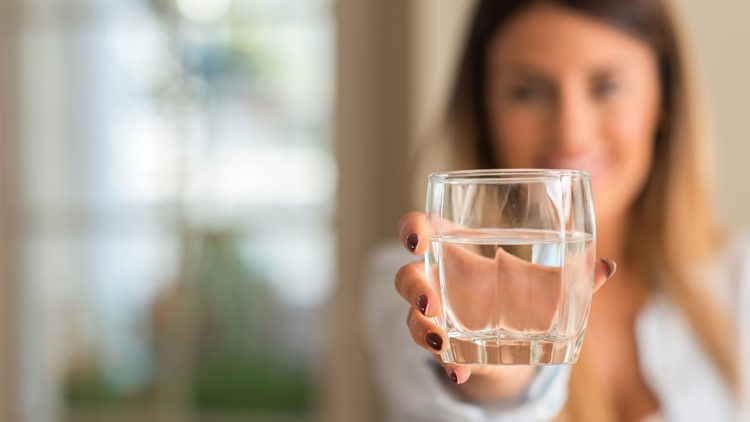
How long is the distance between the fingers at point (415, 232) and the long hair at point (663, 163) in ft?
2.64

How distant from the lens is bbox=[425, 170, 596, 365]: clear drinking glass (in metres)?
0.58

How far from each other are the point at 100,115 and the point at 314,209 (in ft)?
2.62

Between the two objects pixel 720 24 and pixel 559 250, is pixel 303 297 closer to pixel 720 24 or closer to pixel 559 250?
pixel 720 24

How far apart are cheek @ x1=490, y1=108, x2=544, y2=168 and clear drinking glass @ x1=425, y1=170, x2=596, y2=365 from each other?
70 cm

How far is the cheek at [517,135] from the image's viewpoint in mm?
1323

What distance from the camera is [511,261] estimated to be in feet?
1.93

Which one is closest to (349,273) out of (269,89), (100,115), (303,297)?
(303,297)

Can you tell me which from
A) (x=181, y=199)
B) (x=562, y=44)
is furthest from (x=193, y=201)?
(x=562, y=44)

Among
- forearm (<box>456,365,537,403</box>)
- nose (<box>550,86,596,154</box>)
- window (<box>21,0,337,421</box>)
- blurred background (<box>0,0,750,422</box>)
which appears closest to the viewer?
forearm (<box>456,365,537,403</box>)

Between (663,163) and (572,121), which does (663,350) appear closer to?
(663,163)

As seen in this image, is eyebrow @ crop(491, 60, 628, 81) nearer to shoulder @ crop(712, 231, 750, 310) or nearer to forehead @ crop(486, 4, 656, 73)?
forehead @ crop(486, 4, 656, 73)

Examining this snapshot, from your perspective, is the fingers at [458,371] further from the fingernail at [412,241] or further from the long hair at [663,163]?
the long hair at [663,163]

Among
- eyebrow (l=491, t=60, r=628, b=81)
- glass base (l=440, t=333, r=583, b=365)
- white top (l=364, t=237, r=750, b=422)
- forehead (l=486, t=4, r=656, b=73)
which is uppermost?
forehead (l=486, t=4, r=656, b=73)

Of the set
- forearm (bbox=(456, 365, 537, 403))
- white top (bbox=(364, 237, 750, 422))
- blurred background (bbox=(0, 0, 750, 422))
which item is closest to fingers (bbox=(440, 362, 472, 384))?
forearm (bbox=(456, 365, 537, 403))
